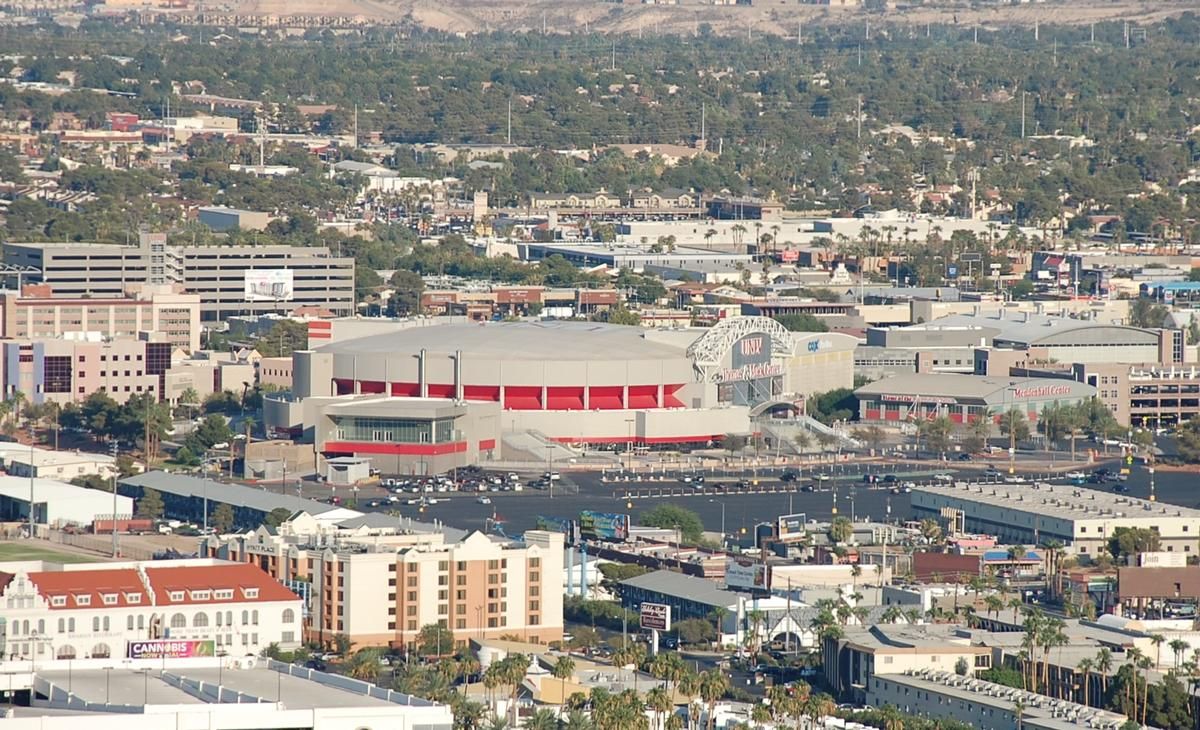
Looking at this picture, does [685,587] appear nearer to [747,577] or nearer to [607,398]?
[747,577]

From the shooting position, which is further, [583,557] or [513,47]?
[513,47]

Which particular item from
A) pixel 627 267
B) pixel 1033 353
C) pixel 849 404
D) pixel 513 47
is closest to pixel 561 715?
pixel 849 404

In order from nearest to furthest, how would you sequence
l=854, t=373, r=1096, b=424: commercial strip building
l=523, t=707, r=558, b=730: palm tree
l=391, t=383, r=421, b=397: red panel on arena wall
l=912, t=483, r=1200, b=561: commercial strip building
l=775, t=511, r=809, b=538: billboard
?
l=523, t=707, r=558, b=730: palm tree → l=912, t=483, r=1200, b=561: commercial strip building → l=775, t=511, r=809, b=538: billboard → l=391, t=383, r=421, b=397: red panel on arena wall → l=854, t=373, r=1096, b=424: commercial strip building

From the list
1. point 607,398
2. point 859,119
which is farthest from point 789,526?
point 859,119

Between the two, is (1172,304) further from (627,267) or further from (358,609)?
(358,609)

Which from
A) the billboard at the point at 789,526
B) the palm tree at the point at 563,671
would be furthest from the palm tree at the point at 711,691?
the billboard at the point at 789,526

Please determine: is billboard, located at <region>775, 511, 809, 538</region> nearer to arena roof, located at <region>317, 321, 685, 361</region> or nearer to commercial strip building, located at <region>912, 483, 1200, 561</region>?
commercial strip building, located at <region>912, 483, 1200, 561</region>

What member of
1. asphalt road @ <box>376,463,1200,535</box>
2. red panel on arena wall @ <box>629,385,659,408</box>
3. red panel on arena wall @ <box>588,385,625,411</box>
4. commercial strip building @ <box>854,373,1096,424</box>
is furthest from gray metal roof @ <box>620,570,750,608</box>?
commercial strip building @ <box>854,373,1096,424</box>
